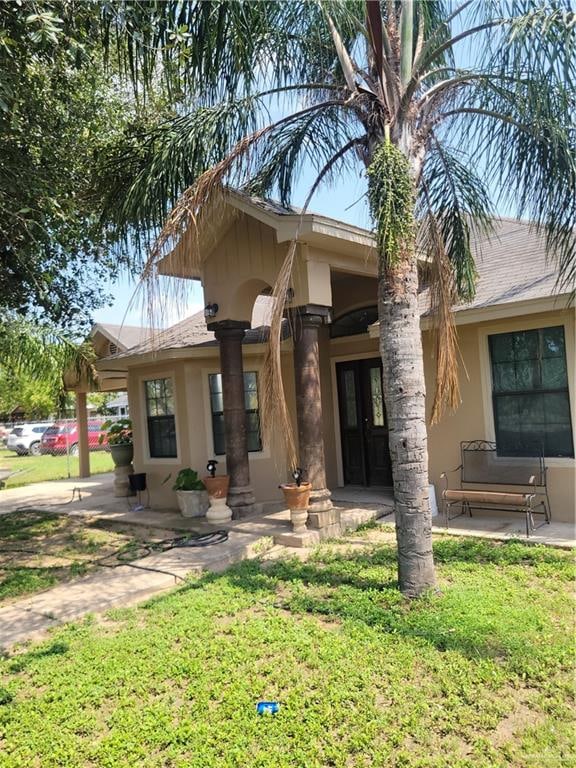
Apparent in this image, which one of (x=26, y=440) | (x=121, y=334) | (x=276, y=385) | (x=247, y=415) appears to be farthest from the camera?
(x=26, y=440)

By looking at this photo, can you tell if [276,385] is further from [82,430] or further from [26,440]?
[26,440]

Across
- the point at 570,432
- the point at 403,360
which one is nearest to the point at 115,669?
the point at 403,360

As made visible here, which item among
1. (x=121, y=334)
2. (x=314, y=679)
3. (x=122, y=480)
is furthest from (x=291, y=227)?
(x=121, y=334)

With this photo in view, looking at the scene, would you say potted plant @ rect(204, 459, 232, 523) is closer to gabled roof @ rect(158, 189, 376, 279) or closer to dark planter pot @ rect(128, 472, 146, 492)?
dark planter pot @ rect(128, 472, 146, 492)

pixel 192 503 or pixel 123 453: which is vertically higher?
pixel 123 453

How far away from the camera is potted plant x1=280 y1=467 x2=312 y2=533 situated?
23.6ft

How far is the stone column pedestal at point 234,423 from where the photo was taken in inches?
340

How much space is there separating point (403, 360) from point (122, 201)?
4.53 meters

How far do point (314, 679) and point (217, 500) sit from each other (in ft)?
16.4

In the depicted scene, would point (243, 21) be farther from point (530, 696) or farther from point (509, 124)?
point (530, 696)

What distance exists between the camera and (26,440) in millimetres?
Answer: 30172

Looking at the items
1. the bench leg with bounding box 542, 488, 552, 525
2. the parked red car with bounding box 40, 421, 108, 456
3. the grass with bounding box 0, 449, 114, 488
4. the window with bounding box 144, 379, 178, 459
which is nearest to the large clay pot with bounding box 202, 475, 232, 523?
the window with bounding box 144, 379, 178, 459

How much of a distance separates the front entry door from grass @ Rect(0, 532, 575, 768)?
4.91m

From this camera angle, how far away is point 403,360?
4863 mm
